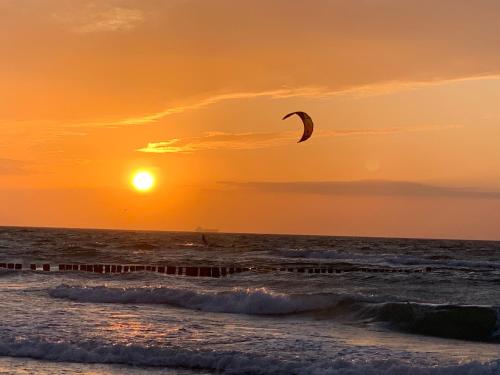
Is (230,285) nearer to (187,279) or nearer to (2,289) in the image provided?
(187,279)

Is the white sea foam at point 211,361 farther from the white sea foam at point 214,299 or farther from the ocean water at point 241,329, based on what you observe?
the white sea foam at point 214,299

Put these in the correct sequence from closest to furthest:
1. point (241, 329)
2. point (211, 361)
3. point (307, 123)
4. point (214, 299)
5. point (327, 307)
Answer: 1. point (211, 361)
2. point (241, 329)
3. point (327, 307)
4. point (214, 299)
5. point (307, 123)

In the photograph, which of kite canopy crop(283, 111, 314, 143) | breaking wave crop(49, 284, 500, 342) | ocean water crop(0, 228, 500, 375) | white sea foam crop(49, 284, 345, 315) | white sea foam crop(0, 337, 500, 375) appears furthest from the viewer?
kite canopy crop(283, 111, 314, 143)

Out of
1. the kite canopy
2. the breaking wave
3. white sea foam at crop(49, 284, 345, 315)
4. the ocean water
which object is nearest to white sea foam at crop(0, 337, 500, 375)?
the ocean water

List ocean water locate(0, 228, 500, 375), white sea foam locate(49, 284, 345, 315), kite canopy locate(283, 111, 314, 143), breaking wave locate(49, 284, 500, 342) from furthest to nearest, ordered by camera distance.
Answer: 1. kite canopy locate(283, 111, 314, 143)
2. white sea foam locate(49, 284, 345, 315)
3. breaking wave locate(49, 284, 500, 342)
4. ocean water locate(0, 228, 500, 375)

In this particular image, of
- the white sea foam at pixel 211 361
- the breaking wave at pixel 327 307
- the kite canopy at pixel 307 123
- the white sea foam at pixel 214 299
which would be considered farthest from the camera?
the kite canopy at pixel 307 123

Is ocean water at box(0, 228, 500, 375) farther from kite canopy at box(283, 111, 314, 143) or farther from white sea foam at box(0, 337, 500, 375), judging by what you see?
kite canopy at box(283, 111, 314, 143)

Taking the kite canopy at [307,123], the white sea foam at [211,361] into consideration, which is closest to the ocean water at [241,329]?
the white sea foam at [211,361]

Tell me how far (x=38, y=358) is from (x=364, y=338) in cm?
713

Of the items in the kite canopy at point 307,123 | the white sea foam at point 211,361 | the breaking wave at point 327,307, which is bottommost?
the white sea foam at point 211,361

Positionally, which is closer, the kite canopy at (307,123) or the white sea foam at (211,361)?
the white sea foam at (211,361)

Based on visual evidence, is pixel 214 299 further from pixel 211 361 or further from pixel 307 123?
pixel 211 361

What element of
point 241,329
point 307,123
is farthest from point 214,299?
point 307,123

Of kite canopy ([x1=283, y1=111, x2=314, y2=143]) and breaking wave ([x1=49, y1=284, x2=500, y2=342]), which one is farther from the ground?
kite canopy ([x1=283, y1=111, x2=314, y2=143])
